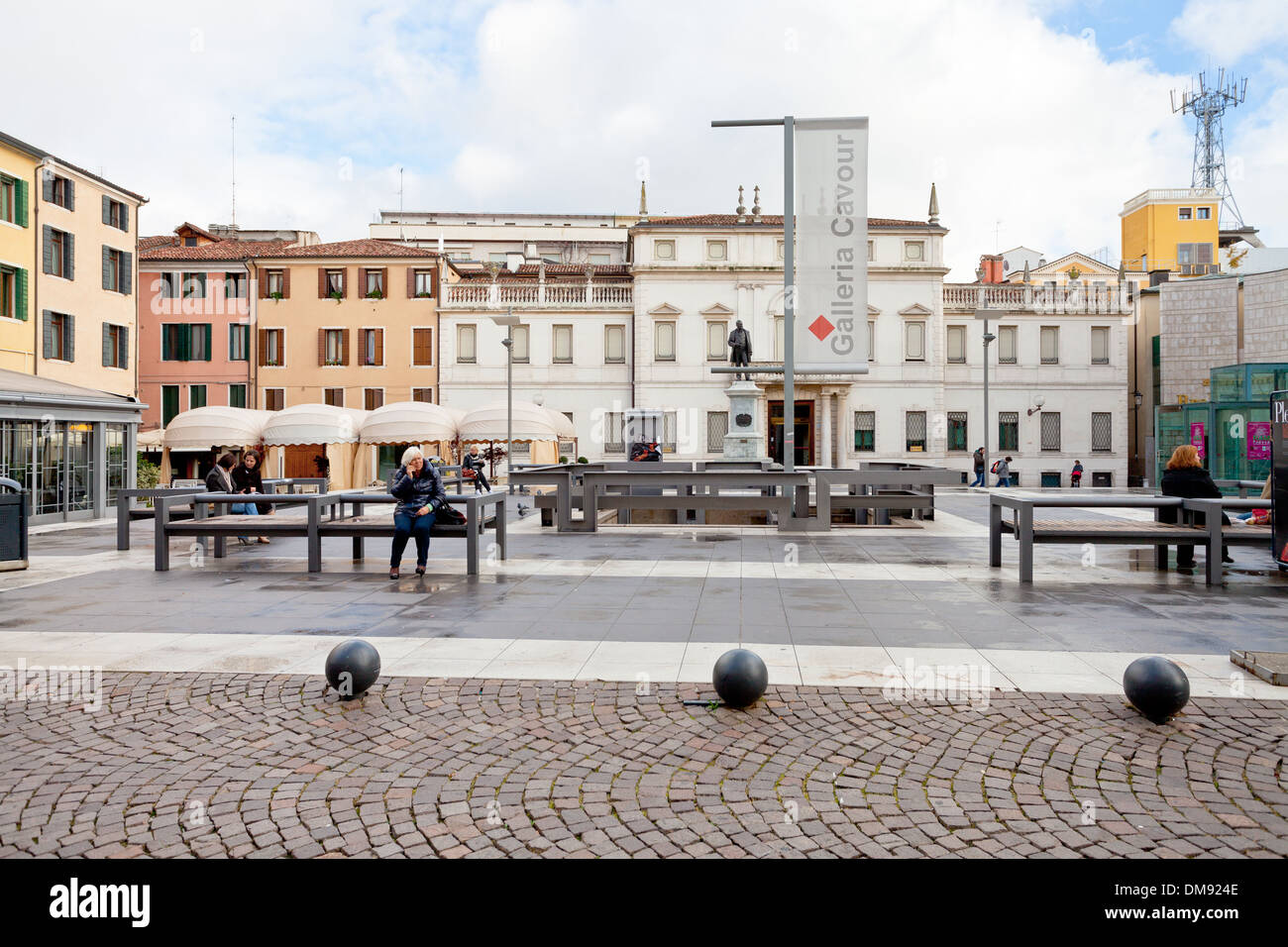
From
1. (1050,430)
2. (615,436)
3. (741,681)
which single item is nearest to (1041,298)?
(1050,430)

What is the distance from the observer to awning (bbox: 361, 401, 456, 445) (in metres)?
26.4

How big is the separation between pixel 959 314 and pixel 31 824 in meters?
45.6

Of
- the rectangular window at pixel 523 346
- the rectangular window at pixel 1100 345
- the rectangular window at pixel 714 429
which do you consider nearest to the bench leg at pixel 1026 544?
the rectangular window at pixel 714 429

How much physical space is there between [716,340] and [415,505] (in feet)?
115

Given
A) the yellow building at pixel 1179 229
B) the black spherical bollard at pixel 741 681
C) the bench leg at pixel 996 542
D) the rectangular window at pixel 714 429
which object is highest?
the yellow building at pixel 1179 229

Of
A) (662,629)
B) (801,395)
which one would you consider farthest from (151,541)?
(801,395)

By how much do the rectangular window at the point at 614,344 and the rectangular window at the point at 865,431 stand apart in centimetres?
1197

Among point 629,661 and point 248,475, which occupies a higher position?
point 248,475

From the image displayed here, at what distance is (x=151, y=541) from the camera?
48.9ft

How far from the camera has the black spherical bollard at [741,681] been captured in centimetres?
514

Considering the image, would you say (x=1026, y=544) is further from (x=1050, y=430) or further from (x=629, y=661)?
(x=1050, y=430)

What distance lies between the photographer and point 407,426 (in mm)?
26547

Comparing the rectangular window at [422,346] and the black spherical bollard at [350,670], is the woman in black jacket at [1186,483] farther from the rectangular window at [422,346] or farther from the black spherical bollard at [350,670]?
the rectangular window at [422,346]
